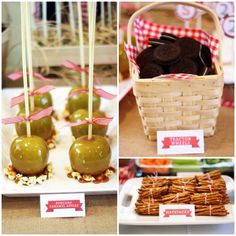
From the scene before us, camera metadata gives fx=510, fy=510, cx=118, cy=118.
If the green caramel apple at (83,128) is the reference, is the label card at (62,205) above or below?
below

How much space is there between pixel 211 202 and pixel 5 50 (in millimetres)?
855

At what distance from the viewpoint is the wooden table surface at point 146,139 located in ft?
3.88

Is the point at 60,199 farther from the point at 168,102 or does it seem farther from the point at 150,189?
the point at 168,102

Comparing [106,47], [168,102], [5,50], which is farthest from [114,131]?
[5,50]

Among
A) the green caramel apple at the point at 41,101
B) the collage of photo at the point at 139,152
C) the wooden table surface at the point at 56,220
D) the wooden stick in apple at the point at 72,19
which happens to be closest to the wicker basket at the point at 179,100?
the collage of photo at the point at 139,152

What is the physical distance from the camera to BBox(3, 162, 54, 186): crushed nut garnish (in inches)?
43.8

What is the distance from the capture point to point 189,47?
47.3 inches

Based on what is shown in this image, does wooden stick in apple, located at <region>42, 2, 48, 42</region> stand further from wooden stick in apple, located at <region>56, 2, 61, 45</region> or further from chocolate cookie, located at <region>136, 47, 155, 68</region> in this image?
chocolate cookie, located at <region>136, 47, 155, 68</region>

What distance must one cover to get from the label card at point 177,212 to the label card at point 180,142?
0.12 meters

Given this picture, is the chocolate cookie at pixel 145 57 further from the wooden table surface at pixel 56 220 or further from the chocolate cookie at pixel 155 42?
the wooden table surface at pixel 56 220

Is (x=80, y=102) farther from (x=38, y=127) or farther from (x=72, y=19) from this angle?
(x=72, y=19)

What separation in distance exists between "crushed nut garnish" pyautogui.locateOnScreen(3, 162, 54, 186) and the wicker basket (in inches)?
10.1

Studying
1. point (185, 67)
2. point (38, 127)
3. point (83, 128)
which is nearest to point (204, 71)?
point (185, 67)

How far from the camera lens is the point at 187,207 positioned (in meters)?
1.08
